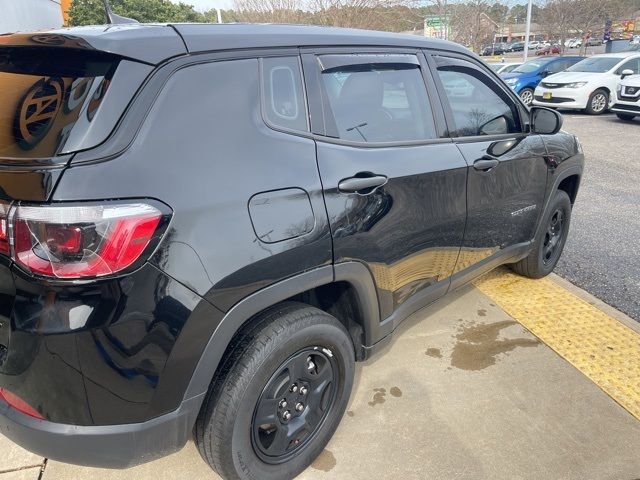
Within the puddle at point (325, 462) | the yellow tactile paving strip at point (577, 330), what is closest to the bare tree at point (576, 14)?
the yellow tactile paving strip at point (577, 330)

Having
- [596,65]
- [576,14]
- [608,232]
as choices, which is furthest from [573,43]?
[608,232]

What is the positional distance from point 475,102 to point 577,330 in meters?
1.73

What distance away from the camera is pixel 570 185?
398 cm

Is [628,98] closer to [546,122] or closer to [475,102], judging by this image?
[546,122]

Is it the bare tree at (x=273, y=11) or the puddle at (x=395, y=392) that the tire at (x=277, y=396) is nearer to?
the puddle at (x=395, y=392)

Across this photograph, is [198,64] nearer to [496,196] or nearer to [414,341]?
[496,196]

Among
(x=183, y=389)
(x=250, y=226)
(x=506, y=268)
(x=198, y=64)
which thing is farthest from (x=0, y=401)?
(x=506, y=268)

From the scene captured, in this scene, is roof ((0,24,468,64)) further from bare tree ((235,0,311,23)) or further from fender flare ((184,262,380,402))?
bare tree ((235,0,311,23))

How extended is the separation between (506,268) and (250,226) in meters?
3.22

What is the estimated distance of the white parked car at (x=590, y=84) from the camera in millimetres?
13133

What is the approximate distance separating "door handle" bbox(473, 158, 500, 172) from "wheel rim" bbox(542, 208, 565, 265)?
4.33ft

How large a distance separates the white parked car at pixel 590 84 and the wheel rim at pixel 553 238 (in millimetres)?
11257

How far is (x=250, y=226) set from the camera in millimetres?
1641

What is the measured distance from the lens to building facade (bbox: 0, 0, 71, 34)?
1111 centimetres
